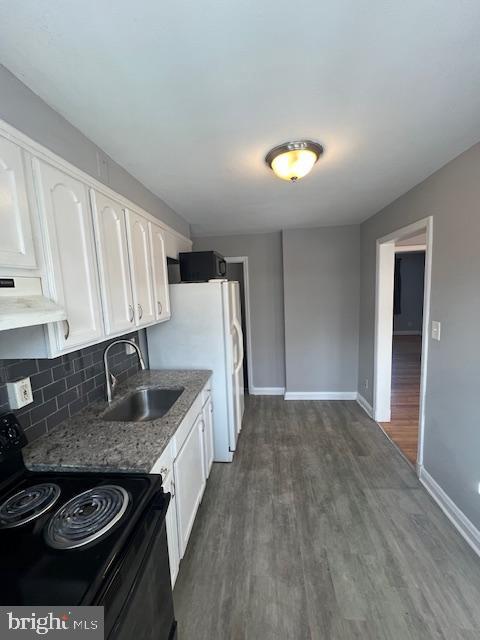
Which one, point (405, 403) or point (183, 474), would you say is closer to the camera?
point (183, 474)

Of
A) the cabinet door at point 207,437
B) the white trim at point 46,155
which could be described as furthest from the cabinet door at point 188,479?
the white trim at point 46,155

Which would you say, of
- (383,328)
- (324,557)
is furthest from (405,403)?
(324,557)

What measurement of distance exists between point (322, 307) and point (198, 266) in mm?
1885

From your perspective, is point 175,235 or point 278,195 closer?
point 278,195

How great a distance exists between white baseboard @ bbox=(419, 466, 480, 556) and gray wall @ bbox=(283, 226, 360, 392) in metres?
1.71

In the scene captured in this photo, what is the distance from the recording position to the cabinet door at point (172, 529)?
4.53 ft

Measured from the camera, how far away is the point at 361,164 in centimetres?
183

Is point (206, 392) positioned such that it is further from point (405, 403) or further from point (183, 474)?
point (405, 403)

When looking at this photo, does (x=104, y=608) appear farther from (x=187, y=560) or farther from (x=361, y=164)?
(x=361, y=164)

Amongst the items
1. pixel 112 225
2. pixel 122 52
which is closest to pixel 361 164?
pixel 122 52

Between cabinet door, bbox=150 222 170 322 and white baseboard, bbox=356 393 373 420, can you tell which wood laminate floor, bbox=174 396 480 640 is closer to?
white baseboard, bbox=356 393 373 420

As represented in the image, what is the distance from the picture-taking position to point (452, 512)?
6.10 feet

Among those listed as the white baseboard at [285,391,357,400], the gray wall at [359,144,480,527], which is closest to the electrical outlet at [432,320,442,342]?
the gray wall at [359,144,480,527]

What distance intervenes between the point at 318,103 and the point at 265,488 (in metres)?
2.55
